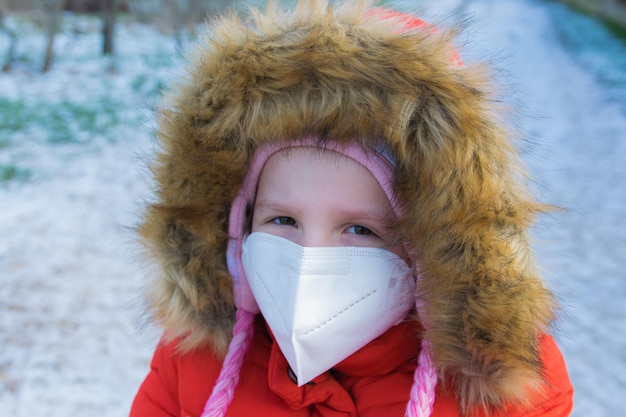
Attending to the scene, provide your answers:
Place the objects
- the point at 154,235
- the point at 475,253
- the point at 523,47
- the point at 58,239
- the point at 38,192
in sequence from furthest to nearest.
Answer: the point at 523,47
the point at 38,192
the point at 58,239
the point at 154,235
the point at 475,253

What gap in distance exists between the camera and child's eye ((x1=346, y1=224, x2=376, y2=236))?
1.48 meters

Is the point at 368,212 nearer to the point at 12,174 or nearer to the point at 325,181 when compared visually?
the point at 325,181

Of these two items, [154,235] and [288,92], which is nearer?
[288,92]

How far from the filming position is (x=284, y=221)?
1529mm

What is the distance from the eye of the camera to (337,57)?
4.55 ft

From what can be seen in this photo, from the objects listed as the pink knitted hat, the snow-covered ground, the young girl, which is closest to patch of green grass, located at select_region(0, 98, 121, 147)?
the snow-covered ground

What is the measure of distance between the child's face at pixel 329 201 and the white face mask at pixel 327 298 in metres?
0.04

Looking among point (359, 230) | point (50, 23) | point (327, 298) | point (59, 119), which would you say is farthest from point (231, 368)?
point (50, 23)

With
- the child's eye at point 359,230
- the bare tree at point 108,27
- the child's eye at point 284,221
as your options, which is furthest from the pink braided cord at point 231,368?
the bare tree at point 108,27

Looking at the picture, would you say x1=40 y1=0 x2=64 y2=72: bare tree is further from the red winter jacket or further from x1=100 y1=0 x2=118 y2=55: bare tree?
the red winter jacket

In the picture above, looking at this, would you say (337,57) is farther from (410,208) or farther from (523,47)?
(523,47)

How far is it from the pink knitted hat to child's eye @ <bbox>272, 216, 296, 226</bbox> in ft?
0.41

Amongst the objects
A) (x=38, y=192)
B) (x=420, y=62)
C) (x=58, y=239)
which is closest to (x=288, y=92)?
(x=420, y=62)

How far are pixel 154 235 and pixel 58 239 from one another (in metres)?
3.13
